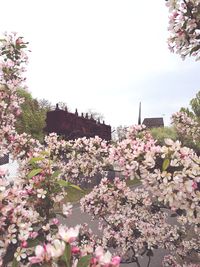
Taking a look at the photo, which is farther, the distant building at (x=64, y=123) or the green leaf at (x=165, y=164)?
the distant building at (x=64, y=123)

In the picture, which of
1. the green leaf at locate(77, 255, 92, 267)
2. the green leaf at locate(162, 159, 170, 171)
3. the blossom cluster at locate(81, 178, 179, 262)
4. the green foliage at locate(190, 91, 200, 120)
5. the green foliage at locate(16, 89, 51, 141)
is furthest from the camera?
the green foliage at locate(190, 91, 200, 120)

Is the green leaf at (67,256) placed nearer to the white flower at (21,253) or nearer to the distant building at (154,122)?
the white flower at (21,253)

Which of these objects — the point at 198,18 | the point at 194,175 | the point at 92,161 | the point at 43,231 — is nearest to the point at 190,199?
the point at 194,175

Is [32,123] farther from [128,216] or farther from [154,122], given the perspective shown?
[154,122]

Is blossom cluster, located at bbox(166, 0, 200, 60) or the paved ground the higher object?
blossom cluster, located at bbox(166, 0, 200, 60)

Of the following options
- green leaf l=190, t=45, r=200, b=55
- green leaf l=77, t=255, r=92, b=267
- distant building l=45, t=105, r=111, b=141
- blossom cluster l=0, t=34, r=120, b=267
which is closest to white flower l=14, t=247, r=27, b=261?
blossom cluster l=0, t=34, r=120, b=267

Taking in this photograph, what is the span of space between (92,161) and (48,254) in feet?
14.2

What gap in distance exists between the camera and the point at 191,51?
11.5 ft

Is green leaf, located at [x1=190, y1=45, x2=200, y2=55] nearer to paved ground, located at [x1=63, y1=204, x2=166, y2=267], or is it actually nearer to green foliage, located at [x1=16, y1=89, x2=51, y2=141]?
paved ground, located at [x1=63, y1=204, x2=166, y2=267]

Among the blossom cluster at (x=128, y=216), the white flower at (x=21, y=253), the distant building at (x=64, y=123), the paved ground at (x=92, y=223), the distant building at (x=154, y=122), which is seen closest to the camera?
the white flower at (x=21, y=253)

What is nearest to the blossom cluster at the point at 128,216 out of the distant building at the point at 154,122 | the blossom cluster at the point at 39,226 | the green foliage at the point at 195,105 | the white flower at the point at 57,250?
the blossom cluster at the point at 39,226

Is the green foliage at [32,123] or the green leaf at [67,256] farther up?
the green foliage at [32,123]

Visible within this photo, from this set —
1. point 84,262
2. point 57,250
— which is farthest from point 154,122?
point 57,250

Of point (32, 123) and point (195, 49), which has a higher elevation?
point (32, 123)
